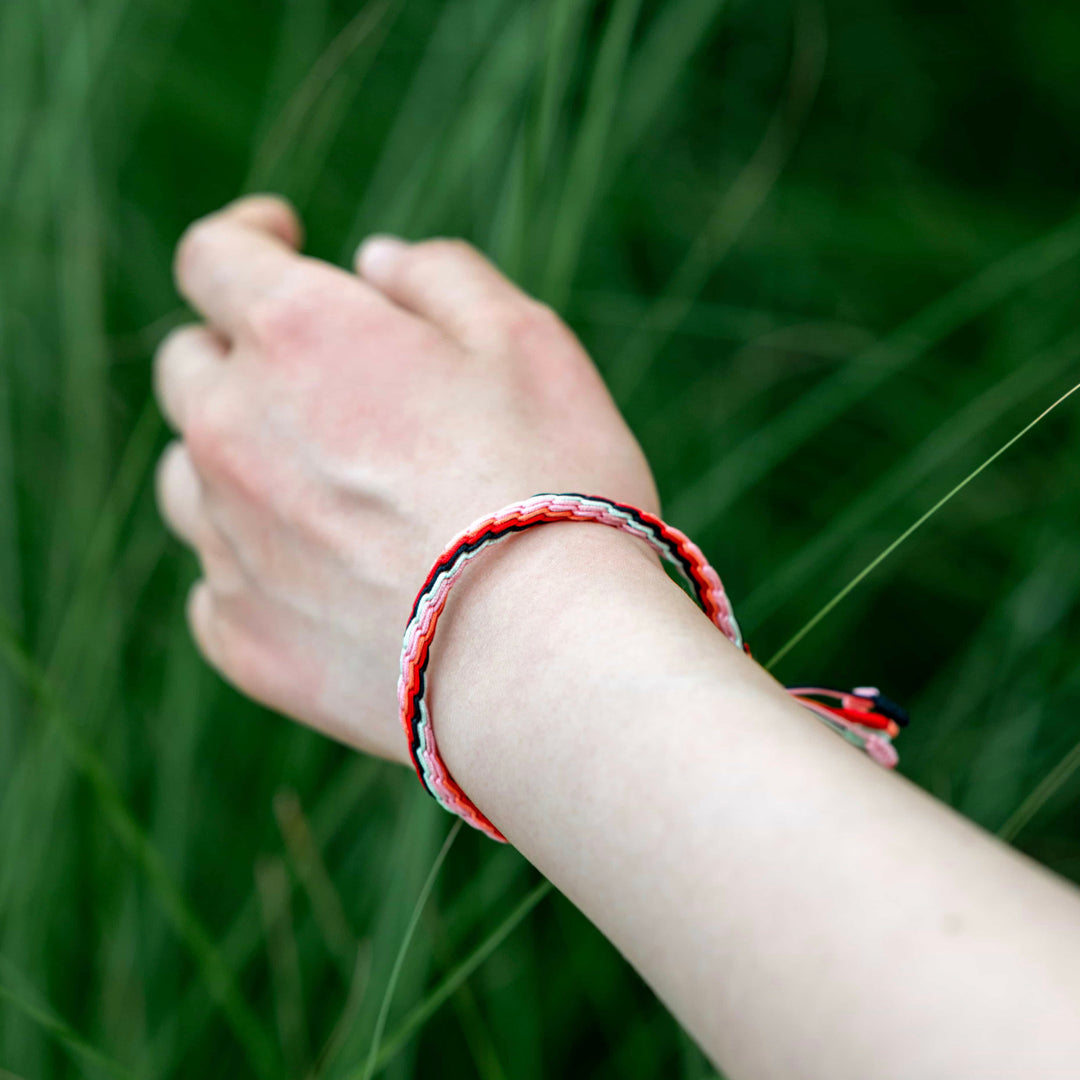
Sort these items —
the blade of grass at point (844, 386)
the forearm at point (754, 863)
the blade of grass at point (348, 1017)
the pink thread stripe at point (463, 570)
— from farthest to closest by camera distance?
the blade of grass at point (844, 386) → the blade of grass at point (348, 1017) → the pink thread stripe at point (463, 570) → the forearm at point (754, 863)

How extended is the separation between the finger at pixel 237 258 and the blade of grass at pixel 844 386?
226 millimetres

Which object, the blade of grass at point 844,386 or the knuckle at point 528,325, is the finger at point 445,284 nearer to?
the knuckle at point 528,325

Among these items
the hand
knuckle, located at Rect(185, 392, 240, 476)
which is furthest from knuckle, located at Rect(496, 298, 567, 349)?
knuckle, located at Rect(185, 392, 240, 476)

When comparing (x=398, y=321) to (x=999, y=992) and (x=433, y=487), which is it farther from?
(x=999, y=992)

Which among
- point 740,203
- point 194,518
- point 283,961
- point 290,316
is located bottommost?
point 283,961

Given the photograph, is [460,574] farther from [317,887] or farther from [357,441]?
[317,887]

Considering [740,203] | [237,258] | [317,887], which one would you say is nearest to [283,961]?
[317,887]

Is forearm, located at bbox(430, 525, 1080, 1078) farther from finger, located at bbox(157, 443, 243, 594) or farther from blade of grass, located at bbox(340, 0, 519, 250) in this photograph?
blade of grass, located at bbox(340, 0, 519, 250)

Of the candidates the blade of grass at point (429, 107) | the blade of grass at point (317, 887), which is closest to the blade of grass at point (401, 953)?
the blade of grass at point (317, 887)

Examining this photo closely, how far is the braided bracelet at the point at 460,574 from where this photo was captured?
0.25 metres

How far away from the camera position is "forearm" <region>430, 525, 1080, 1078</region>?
15 cm

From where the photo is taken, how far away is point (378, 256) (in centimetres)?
40

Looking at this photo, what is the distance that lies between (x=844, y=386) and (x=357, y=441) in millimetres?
277

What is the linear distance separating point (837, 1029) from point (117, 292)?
0.60 m
